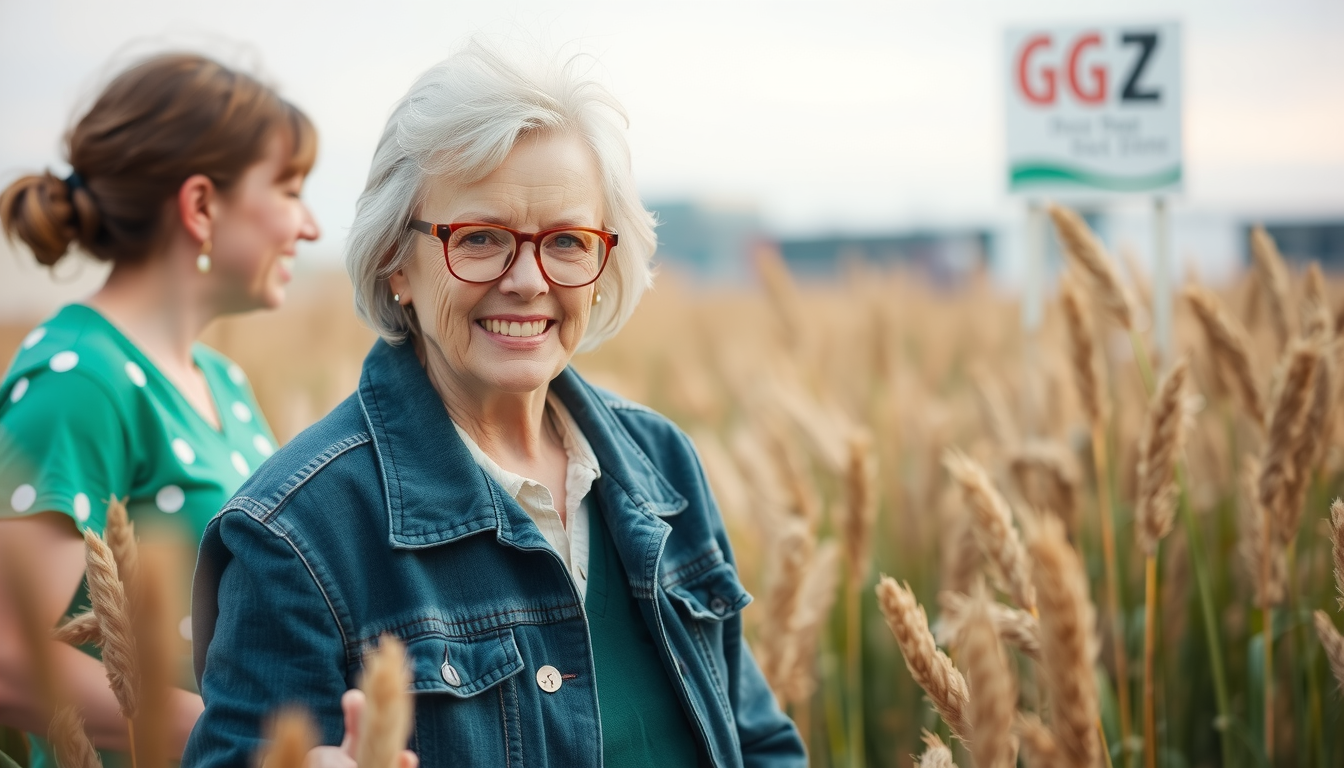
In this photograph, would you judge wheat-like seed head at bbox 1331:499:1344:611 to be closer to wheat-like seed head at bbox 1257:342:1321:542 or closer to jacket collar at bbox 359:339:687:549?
wheat-like seed head at bbox 1257:342:1321:542

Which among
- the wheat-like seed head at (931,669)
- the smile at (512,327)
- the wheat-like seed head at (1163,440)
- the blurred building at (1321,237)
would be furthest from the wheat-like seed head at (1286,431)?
the blurred building at (1321,237)

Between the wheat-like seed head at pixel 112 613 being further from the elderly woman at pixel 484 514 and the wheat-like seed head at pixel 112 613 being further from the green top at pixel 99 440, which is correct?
the green top at pixel 99 440

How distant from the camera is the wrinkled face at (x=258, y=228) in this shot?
202 cm

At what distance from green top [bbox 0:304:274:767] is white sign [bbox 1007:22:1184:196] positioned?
97.3 inches

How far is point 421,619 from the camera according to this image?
1.22 meters

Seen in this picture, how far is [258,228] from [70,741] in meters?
1.19

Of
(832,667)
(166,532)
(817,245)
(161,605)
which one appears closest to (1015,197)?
(832,667)

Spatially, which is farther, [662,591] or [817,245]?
[817,245]

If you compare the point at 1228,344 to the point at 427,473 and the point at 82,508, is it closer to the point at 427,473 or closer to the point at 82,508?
the point at 427,473

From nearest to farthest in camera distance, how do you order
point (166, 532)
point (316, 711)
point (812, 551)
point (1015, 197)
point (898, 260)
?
1. point (316, 711)
2. point (166, 532)
3. point (812, 551)
4. point (1015, 197)
5. point (898, 260)

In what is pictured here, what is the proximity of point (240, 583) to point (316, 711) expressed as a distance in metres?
0.18

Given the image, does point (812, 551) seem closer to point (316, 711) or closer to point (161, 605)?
point (316, 711)

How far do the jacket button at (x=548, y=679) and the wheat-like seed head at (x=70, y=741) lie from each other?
0.52 meters

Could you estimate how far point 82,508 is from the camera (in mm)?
1614
